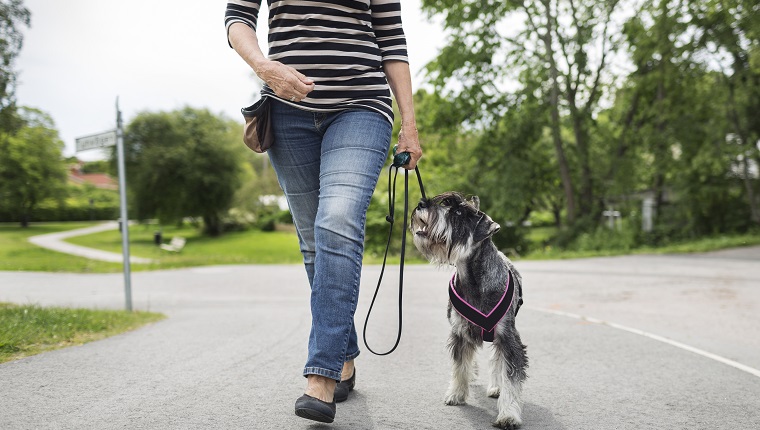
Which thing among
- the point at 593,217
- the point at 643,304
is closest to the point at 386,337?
the point at 643,304

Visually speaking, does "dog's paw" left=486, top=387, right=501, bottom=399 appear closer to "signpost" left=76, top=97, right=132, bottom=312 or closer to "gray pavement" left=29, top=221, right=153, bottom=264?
"signpost" left=76, top=97, right=132, bottom=312

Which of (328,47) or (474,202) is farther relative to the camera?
(474,202)

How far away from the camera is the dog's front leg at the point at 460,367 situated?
355cm

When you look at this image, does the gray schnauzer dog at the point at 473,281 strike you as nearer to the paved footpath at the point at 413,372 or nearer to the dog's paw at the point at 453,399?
the dog's paw at the point at 453,399

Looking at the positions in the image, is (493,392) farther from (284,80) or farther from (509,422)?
(284,80)

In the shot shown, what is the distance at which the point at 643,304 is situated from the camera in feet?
29.0

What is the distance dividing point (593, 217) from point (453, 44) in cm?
881

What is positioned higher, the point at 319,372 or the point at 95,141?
the point at 95,141

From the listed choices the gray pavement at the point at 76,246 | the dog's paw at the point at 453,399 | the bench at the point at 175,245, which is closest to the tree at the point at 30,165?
the gray pavement at the point at 76,246

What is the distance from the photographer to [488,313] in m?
3.40

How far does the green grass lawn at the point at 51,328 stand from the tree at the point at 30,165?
10.4 feet

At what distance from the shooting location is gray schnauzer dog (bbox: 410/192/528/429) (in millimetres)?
3373

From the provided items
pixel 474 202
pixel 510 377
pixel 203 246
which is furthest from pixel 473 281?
pixel 203 246

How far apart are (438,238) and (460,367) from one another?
2.44 feet
